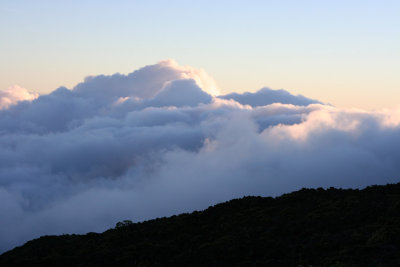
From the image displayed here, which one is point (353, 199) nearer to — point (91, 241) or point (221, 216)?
point (221, 216)

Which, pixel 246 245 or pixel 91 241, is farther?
pixel 91 241

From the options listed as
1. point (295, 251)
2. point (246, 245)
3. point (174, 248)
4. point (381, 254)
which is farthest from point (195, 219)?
point (381, 254)

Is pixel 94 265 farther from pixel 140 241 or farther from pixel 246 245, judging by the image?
pixel 246 245

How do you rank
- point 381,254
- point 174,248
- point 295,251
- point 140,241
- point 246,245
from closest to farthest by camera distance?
point 381,254, point 295,251, point 246,245, point 174,248, point 140,241

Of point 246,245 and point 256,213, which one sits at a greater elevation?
point 256,213

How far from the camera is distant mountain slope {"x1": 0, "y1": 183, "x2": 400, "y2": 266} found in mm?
26422

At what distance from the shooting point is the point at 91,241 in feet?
124

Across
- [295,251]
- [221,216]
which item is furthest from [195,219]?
[295,251]

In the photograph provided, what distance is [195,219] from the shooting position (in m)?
38.5

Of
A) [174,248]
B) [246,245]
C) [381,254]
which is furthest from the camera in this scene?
[174,248]

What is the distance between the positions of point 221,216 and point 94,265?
10.7 m

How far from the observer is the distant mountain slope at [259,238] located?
2642cm

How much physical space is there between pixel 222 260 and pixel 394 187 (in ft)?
52.4

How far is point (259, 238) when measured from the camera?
3070 cm
